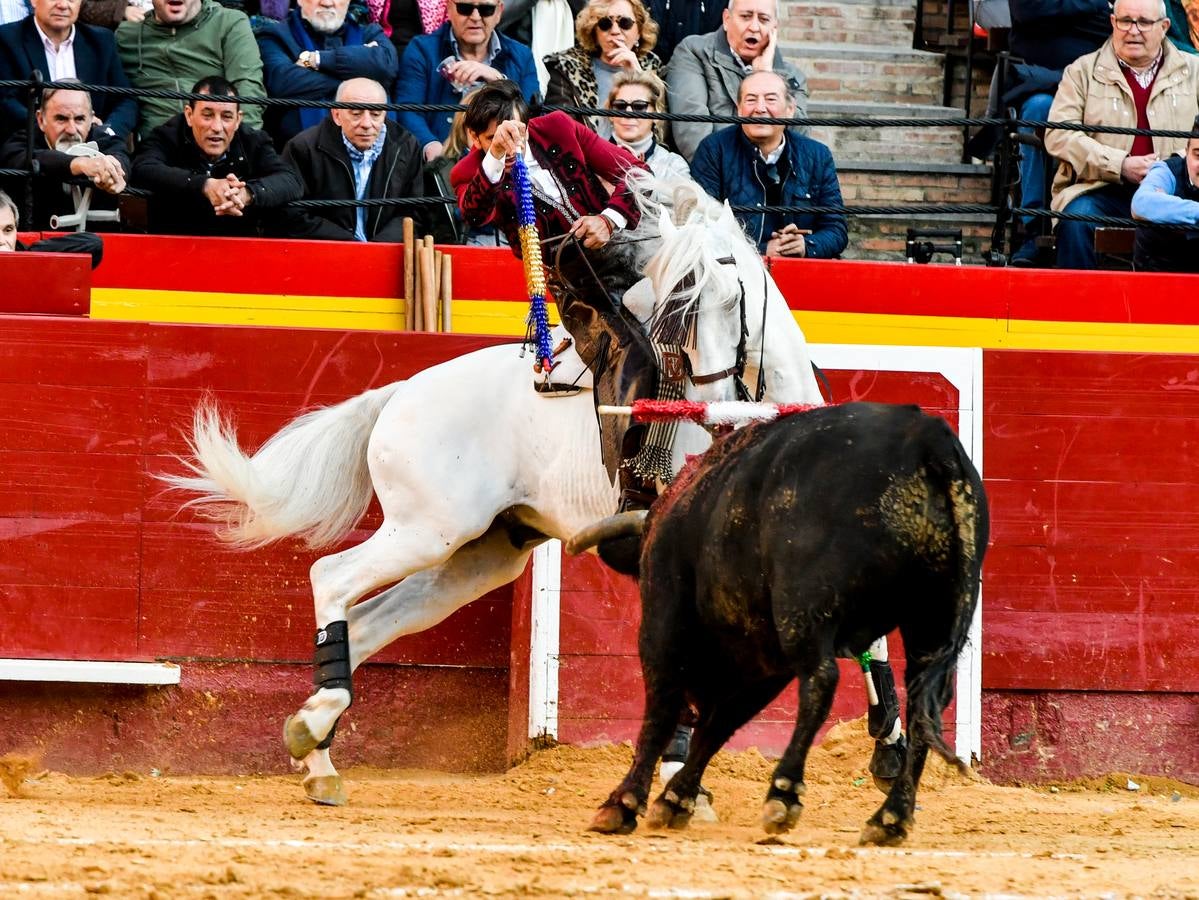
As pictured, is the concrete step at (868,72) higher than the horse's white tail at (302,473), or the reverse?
the concrete step at (868,72)

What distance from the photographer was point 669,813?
511 cm

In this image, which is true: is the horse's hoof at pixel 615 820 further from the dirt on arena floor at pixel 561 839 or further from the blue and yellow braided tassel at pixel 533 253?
the blue and yellow braided tassel at pixel 533 253

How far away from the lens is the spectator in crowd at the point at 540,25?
1010 cm

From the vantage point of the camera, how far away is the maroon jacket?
6473mm

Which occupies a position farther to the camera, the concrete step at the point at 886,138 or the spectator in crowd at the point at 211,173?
the concrete step at the point at 886,138

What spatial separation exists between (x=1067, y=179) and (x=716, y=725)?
194 inches

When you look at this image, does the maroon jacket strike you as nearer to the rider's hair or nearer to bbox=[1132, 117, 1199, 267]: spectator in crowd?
the rider's hair

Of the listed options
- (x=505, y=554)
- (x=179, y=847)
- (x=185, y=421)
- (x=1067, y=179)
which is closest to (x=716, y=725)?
(x=179, y=847)

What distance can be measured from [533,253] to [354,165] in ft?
8.65

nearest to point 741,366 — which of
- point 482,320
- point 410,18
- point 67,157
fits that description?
point 482,320

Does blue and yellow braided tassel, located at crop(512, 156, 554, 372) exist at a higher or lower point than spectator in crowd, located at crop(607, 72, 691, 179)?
lower

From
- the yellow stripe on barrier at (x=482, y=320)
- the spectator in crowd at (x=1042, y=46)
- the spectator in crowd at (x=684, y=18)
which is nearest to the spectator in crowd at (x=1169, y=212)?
the yellow stripe on barrier at (x=482, y=320)

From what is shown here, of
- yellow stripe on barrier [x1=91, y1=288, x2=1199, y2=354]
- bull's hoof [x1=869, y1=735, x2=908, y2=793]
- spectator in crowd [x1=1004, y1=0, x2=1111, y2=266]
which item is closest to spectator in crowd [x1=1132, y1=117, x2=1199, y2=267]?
yellow stripe on barrier [x1=91, y1=288, x2=1199, y2=354]

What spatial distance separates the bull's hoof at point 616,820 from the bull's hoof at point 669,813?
61mm
